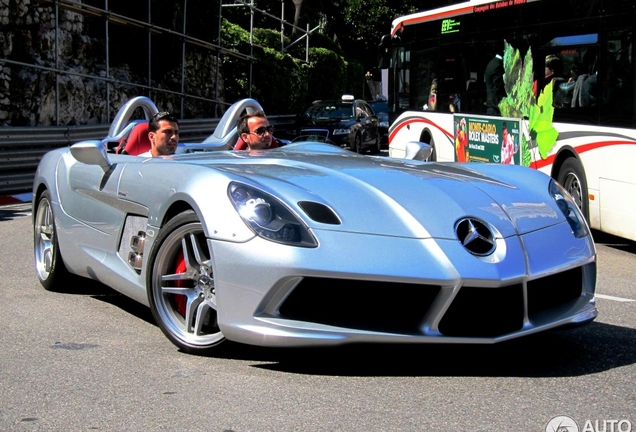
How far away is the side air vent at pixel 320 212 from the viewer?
438 centimetres

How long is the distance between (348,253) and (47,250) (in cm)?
325

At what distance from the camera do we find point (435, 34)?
50.8 ft

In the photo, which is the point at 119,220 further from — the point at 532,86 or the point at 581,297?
the point at 532,86

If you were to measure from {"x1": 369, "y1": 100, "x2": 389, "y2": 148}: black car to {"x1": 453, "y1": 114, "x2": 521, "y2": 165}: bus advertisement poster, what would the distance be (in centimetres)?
1566

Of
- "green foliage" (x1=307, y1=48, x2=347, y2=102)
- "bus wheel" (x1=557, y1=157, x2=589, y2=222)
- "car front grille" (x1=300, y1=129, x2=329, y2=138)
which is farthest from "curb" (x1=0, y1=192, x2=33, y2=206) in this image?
"green foliage" (x1=307, y1=48, x2=347, y2=102)

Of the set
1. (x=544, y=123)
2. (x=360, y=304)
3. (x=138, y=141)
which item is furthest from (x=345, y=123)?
(x=360, y=304)

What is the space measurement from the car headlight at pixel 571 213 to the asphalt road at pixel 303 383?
0.57 m

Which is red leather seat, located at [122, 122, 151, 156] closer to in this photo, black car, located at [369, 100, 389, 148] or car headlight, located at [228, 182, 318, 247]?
car headlight, located at [228, 182, 318, 247]

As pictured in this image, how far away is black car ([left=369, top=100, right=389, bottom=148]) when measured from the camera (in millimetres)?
29891

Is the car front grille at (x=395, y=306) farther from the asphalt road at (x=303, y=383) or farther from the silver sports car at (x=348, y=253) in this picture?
the asphalt road at (x=303, y=383)

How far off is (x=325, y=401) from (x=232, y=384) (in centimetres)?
46

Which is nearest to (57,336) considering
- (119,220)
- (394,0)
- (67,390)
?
(119,220)

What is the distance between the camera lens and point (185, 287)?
4.81 meters

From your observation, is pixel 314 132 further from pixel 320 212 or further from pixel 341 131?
pixel 320 212
